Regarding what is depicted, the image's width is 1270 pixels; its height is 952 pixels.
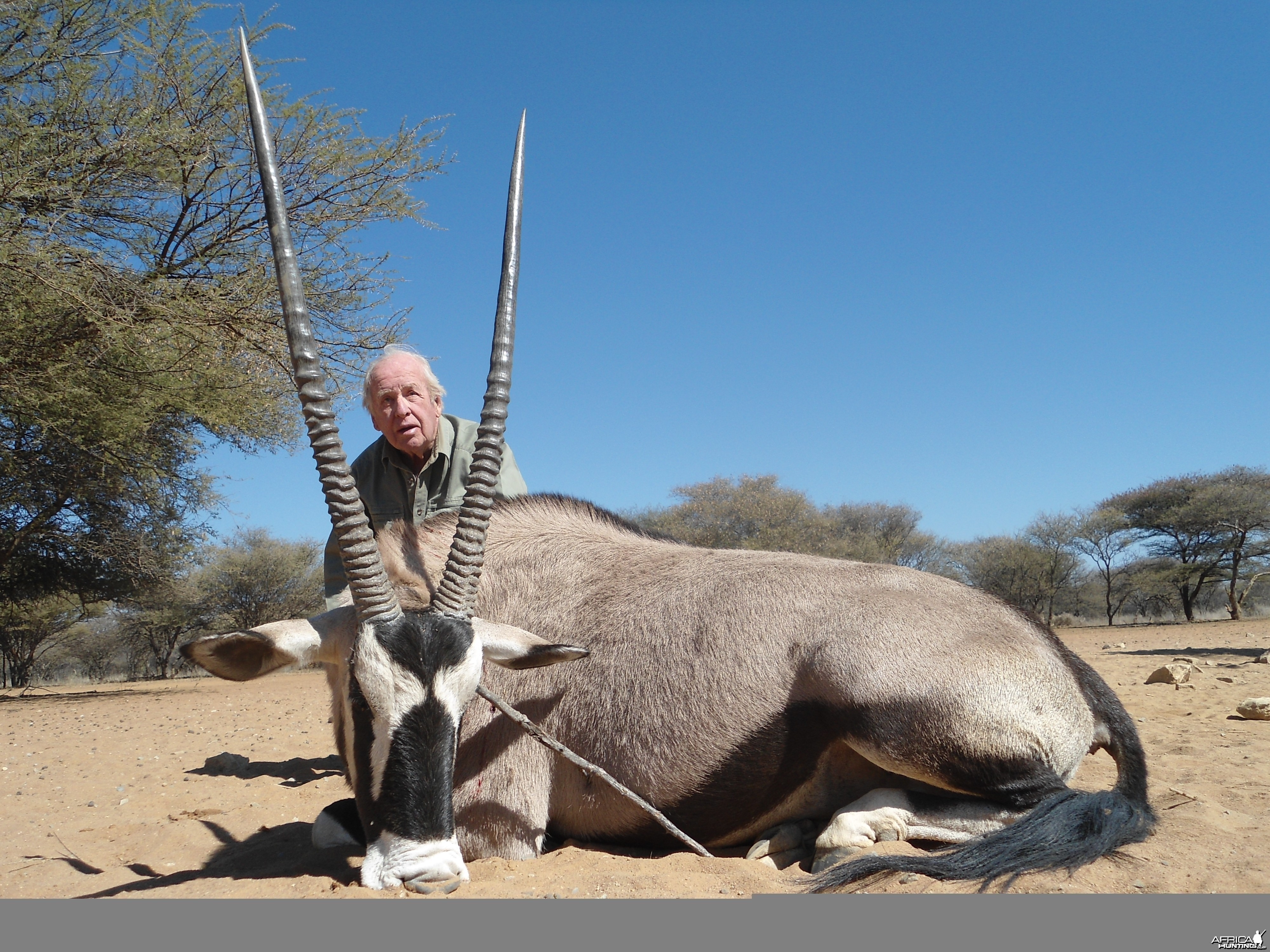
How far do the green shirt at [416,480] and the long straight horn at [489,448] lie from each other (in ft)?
3.55

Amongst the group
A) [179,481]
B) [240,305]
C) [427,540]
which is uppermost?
[240,305]

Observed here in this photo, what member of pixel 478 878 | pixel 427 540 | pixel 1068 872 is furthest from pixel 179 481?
pixel 1068 872

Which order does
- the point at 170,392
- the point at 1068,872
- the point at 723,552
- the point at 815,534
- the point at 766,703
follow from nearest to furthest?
1. the point at 1068,872
2. the point at 766,703
3. the point at 723,552
4. the point at 170,392
5. the point at 815,534

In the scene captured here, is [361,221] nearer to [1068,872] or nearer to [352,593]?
[352,593]

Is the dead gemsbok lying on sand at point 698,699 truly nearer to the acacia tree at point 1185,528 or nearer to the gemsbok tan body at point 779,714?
the gemsbok tan body at point 779,714

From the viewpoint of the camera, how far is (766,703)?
3998 millimetres

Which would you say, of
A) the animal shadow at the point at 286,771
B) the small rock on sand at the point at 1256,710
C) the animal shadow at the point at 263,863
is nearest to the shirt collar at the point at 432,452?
the animal shadow at the point at 263,863

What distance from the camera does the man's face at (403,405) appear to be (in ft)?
16.8

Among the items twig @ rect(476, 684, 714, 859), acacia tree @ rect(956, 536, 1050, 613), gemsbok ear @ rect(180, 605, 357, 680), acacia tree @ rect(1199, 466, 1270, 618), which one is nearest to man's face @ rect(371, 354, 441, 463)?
gemsbok ear @ rect(180, 605, 357, 680)

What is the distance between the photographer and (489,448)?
13.4 ft

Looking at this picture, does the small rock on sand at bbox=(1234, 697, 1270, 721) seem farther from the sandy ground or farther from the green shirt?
the green shirt

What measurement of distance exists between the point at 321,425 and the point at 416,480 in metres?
1.64

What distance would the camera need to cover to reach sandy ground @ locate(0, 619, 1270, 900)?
345 centimetres

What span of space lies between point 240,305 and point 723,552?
9.64 metres
